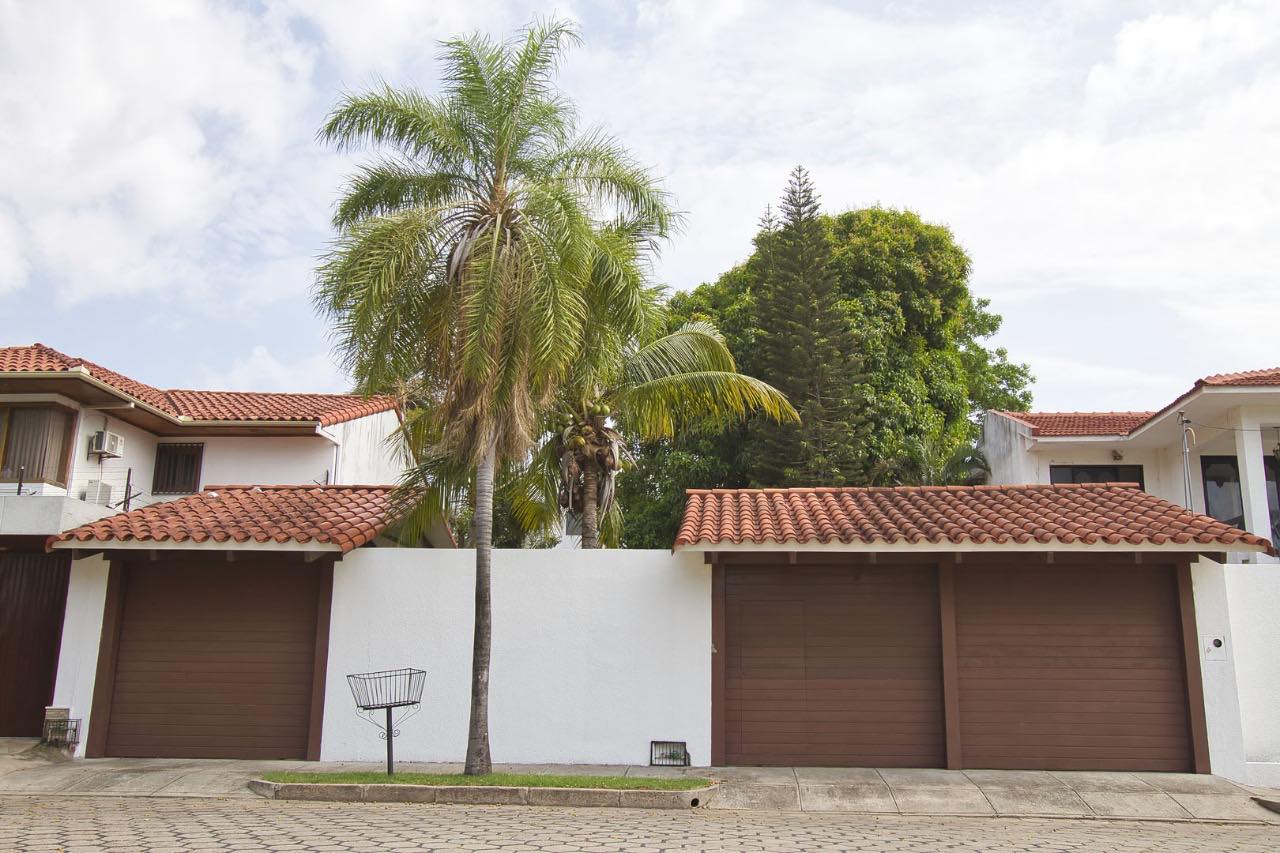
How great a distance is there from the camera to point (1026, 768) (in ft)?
39.2

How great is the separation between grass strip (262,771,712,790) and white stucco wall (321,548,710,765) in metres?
1.04

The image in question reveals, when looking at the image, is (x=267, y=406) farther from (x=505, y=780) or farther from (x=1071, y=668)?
(x=1071, y=668)

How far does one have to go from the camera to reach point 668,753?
39.9 feet

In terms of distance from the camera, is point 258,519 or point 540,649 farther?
point 258,519

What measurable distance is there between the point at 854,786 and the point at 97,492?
1383 centimetres

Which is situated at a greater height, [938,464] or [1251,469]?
[938,464]

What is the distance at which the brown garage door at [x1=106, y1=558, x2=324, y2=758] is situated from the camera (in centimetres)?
1273

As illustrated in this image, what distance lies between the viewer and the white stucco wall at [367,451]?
68.9 feet

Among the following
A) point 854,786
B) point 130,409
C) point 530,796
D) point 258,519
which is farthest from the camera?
point 130,409

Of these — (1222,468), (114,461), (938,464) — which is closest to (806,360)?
(938,464)

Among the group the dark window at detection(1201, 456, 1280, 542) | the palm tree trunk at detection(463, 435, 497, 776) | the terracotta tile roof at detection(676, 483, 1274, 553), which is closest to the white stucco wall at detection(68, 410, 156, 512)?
A: the palm tree trunk at detection(463, 435, 497, 776)

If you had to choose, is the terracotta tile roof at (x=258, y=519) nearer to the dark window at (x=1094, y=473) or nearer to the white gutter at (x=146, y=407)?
the white gutter at (x=146, y=407)

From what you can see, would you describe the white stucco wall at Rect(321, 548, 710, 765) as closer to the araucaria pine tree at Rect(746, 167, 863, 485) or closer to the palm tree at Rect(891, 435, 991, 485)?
the araucaria pine tree at Rect(746, 167, 863, 485)

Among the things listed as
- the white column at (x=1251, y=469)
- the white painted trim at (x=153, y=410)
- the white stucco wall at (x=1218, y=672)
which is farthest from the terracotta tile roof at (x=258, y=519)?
the white column at (x=1251, y=469)
